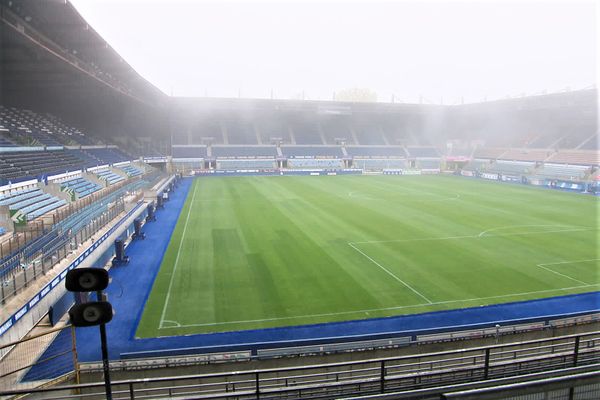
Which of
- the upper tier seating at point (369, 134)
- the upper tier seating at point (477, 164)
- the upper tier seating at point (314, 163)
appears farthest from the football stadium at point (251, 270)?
the upper tier seating at point (369, 134)

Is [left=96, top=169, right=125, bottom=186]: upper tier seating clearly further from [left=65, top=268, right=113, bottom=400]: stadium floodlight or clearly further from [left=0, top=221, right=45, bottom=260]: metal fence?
[left=65, top=268, right=113, bottom=400]: stadium floodlight

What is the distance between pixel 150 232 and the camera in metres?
22.2

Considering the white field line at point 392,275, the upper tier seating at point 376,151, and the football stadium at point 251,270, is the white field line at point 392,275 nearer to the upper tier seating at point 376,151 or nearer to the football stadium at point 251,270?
the football stadium at point 251,270

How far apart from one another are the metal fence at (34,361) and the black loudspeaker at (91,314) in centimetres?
397

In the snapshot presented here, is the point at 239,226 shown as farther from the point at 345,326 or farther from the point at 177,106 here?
the point at 177,106

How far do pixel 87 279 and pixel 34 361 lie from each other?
670 centimetres

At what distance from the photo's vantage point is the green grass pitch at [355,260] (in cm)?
1273

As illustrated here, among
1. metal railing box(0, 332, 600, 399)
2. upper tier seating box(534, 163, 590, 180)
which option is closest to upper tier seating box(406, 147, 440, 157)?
upper tier seating box(534, 163, 590, 180)

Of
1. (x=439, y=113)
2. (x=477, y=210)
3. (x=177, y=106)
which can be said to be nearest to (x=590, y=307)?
(x=477, y=210)

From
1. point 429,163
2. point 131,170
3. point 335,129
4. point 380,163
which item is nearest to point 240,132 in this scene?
point 335,129

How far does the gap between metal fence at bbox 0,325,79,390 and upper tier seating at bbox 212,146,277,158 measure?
168ft

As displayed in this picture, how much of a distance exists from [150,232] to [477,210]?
2112 cm

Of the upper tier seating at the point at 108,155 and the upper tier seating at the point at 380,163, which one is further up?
the upper tier seating at the point at 108,155

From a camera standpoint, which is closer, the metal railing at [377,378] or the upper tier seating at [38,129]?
the metal railing at [377,378]
